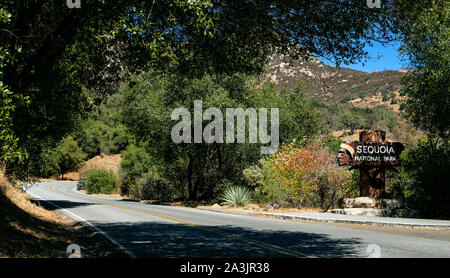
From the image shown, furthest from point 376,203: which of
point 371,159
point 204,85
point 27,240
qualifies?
point 27,240

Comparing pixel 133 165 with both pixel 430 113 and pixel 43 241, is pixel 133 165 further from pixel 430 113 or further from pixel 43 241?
pixel 43 241


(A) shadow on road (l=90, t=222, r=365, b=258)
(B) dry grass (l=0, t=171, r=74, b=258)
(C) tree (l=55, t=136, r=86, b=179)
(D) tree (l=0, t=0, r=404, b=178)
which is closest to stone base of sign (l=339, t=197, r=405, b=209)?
(A) shadow on road (l=90, t=222, r=365, b=258)

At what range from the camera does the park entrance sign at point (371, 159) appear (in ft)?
64.1

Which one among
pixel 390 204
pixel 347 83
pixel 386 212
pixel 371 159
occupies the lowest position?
pixel 386 212

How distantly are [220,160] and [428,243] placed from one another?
22.0m

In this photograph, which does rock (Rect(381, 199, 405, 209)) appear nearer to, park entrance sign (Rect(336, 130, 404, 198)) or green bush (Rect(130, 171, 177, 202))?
park entrance sign (Rect(336, 130, 404, 198))

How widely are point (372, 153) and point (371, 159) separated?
0.31 metres

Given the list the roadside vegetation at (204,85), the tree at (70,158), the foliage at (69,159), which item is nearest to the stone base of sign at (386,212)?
the roadside vegetation at (204,85)

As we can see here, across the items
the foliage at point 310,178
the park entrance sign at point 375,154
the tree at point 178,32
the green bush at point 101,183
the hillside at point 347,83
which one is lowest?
the green bush at point 101,183

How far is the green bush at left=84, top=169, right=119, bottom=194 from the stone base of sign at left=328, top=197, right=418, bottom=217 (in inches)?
1702

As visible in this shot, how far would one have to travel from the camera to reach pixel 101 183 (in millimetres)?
56438

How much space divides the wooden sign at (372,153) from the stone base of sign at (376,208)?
1.87m

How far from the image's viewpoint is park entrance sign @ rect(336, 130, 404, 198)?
19.5 metres

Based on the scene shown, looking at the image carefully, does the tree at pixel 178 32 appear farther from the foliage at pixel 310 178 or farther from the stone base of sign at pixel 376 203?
the foliage at pixel 310 178
